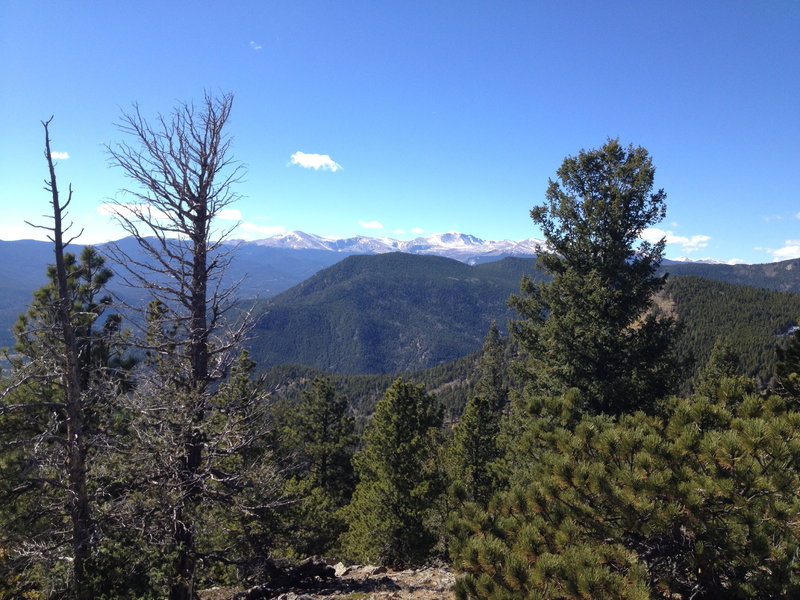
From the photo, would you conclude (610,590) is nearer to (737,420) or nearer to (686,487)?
(686,487)

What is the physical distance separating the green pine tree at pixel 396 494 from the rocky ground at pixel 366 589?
3.35 metres

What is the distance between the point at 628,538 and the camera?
5895 millimetres

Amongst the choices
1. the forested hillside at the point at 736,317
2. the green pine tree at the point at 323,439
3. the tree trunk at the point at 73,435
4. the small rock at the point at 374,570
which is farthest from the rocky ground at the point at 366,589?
the forested hillside at the point at 736,317

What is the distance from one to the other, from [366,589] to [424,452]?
713 cm

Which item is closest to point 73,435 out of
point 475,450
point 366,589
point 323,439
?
point 366,589

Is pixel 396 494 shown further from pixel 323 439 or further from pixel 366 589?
pixel 323 439

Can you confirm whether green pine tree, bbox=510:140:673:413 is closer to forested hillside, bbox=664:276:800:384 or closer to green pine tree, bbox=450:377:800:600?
green pine tree, bbox=450:377:800:600

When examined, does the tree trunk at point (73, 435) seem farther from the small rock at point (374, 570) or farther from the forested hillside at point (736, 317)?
the forested hillside at point (736, 317)

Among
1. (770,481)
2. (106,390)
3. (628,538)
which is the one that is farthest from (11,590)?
(770,481)

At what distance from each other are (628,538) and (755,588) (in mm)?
1388

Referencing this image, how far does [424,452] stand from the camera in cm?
1775

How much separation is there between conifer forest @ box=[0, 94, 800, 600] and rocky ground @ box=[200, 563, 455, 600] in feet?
2.95

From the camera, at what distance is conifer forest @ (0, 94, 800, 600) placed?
5.27m

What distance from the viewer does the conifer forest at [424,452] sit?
5273 millimetres
